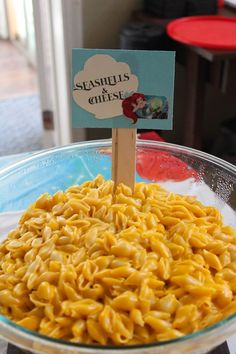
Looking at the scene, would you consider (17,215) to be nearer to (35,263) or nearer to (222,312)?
(35,263)

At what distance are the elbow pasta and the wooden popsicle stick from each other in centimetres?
4

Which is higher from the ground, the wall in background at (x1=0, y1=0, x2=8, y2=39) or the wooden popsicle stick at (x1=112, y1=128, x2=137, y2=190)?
the wooden popsicle stick at (x1=112, y1=128, x2=137, y2=190)

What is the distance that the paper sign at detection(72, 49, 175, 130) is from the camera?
0.62 metres

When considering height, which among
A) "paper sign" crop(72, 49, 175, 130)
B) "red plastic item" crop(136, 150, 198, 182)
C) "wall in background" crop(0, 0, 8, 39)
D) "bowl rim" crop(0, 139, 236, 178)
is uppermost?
"paper sign" crop(72, 49, 175, 130)

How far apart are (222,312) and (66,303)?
0.60 ft

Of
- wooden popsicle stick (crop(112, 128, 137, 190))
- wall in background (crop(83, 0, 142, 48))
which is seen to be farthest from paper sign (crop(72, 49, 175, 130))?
wall in background (crop(83, 0, 142, 48))

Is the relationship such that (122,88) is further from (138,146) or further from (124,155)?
(138,146)

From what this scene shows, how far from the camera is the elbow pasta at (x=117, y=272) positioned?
53cm

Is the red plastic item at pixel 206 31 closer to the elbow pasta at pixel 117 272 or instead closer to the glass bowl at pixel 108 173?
the glass bowl at pixel 108 173

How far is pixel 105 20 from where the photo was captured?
1.89m

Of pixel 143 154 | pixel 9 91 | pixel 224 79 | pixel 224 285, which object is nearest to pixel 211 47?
pixel 224 79

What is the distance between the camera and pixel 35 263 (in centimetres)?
59

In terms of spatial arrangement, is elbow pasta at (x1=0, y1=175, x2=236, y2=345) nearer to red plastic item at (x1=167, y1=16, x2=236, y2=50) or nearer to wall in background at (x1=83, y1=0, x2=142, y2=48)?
red plastic item at (x1=167, y1=16, x2=236, y2=50)

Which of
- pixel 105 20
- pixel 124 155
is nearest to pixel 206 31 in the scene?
pixel 105 20
